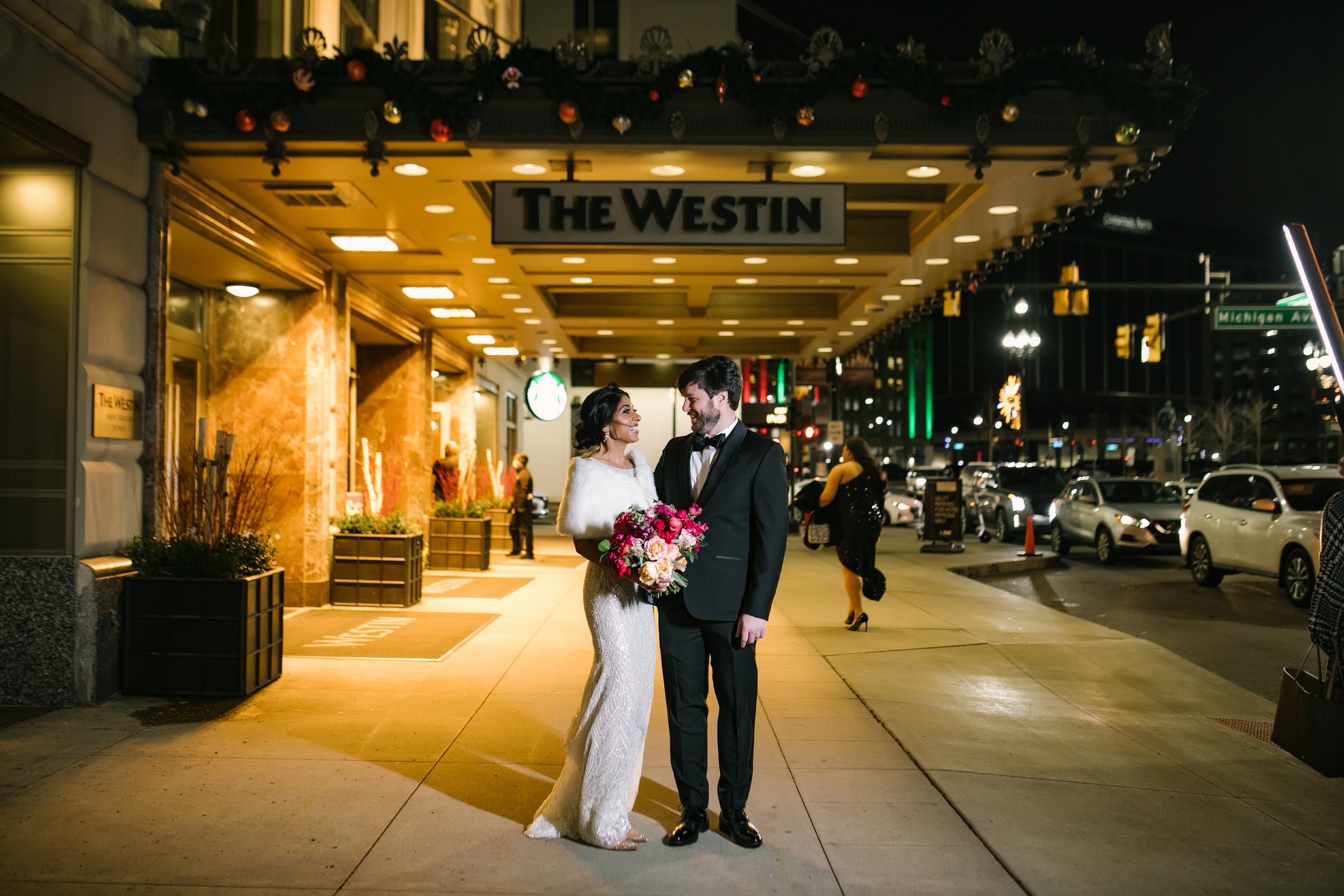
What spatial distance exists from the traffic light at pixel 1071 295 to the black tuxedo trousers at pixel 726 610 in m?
16.2

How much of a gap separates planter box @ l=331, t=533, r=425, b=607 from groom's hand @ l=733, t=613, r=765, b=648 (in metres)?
7.83

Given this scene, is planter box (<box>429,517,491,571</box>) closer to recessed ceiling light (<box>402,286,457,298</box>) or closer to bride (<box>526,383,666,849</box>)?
recessed ceiling light (<box>402,286,457,298</box>)

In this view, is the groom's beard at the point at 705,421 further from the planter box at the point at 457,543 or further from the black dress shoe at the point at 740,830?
the planter box at the point at 457,543

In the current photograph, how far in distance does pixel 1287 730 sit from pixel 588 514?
11.2 ft

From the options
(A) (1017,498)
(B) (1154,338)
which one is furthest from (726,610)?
(B) (1154,338)

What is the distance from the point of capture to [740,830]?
13.8 ft

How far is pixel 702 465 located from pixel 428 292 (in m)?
9.76

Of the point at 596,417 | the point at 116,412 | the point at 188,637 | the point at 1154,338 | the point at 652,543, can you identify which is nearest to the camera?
the point at 652,543

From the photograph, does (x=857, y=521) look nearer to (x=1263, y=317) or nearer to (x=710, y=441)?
(x=710, y=441)

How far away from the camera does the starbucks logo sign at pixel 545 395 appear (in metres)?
20.5

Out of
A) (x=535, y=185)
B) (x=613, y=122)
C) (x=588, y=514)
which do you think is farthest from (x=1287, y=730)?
(x=535, y=185)

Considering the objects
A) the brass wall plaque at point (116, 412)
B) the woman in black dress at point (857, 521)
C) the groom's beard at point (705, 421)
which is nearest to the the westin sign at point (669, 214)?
the woman in black dress at point (857, 521)

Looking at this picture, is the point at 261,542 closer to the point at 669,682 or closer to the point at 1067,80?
the point at 669,682

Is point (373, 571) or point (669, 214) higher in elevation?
point (669, 214)
